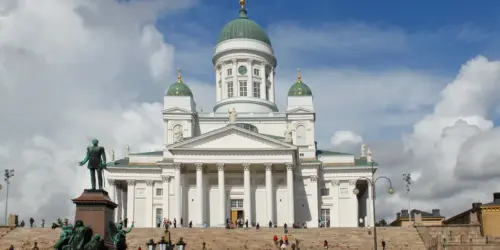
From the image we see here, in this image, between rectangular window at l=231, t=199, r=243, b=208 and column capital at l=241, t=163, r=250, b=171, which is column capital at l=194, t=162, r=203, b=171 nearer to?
column capital at l=241, t=163, r=250, b=171

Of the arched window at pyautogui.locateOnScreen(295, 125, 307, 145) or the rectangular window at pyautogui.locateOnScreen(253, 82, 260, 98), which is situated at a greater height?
the rectangular window at pyautogui.locateOnScreen(253, 82, 260, 98)

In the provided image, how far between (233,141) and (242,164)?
2397mm

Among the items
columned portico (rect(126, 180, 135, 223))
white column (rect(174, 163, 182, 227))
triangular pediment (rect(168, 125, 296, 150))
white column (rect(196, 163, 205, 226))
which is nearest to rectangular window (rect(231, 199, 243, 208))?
white column (rect(196, 163, 205, 226))

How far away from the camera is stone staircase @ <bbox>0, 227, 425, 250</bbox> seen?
175 feet

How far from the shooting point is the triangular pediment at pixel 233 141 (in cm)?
6812

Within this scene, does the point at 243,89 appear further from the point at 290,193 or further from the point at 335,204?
the point at 290,193

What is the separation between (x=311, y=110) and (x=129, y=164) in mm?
20491

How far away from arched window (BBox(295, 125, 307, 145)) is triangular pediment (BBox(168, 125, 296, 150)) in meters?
9.39

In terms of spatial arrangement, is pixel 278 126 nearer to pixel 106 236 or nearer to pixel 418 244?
pixel 418 244

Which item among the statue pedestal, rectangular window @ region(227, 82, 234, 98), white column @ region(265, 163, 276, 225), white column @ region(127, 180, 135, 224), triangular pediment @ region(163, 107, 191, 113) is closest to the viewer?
the statue pedestal

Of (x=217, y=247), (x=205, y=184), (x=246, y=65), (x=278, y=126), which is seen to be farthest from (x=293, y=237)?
(x=246, y=65)

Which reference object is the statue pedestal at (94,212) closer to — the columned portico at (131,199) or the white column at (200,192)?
the white column at (200,192)

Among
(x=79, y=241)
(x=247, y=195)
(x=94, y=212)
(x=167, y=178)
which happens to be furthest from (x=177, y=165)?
(x=79, y=241)

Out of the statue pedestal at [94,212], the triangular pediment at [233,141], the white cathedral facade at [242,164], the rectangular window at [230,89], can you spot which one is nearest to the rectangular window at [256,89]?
the white cathedral facade at [242,164]
